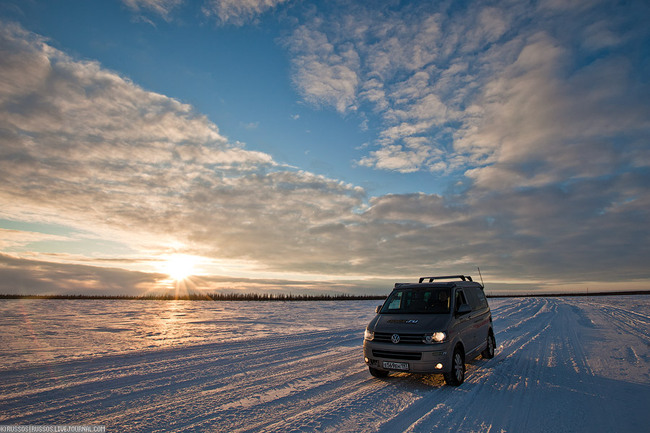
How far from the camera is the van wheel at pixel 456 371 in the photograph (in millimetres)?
7340

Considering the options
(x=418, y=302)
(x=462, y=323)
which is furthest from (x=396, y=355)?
(x=462, y=323)

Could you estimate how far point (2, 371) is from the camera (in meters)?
8.26

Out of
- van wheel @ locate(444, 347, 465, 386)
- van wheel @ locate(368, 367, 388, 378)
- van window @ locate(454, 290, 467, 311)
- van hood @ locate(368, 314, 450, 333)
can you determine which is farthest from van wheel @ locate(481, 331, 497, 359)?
van wheel @ locate(368, 367, 388, 378)

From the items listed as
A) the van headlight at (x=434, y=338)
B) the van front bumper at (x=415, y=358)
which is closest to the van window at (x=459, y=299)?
the van headlight at (x=434, y=338)

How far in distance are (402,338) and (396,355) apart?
0.37m

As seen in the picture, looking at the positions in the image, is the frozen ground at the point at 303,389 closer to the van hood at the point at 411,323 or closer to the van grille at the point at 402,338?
the van grille at the point at 402,338

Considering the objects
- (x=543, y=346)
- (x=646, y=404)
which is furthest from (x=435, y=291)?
(x=543, y=346)

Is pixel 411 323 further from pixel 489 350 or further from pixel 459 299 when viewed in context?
pixel 489 350

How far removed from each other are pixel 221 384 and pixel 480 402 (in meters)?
5.07

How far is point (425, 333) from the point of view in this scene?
7.36 meters

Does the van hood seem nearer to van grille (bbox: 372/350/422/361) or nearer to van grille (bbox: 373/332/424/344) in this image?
van grille (bbox: 373/332/424/344)

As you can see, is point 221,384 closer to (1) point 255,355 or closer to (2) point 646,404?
(1) point 255,355

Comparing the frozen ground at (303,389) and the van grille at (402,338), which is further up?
the van grille at (402,338)

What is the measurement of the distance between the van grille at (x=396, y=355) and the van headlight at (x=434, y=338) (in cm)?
30
